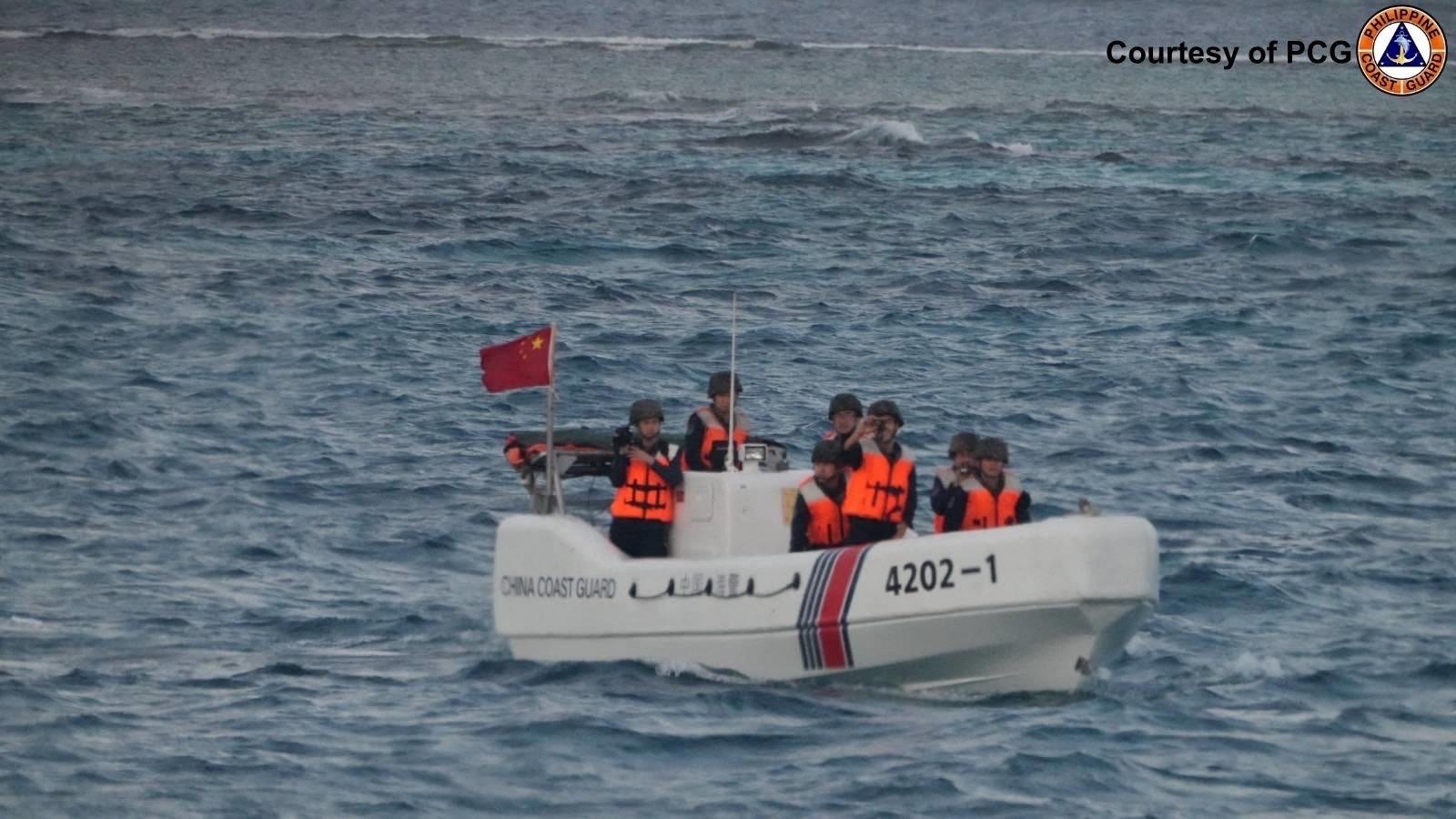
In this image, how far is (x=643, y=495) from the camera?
13.6 metres

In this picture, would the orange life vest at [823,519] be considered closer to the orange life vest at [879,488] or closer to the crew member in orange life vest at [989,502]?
the orange life vest at [879,488]

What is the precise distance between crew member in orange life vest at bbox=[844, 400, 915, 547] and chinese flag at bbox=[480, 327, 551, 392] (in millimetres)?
2221

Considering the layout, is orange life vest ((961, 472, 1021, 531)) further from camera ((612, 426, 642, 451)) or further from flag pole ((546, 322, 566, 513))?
flag pole ((546, 322, 566, 513))

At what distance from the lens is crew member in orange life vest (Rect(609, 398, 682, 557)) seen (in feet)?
44.3

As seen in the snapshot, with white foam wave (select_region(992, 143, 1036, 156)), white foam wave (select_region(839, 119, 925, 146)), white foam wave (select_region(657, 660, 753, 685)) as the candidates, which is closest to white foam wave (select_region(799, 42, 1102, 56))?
white foam wave (select_region(839, 119, 925, 146))

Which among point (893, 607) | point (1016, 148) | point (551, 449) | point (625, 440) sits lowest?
point (893, 607)

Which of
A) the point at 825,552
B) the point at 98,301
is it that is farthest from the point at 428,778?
the point at 98,301

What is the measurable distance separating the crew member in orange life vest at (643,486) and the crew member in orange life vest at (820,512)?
3.13 feet

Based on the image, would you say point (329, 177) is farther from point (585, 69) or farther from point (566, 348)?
point (585, 69)

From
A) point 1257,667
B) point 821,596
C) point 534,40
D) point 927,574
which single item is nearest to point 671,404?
point 1257,667

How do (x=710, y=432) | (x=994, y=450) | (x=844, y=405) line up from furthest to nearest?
1. (x=710, y=432)
2. (x=844, y=405)
3. (x=994, y=450)

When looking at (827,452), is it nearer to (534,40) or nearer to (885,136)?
(885,136)

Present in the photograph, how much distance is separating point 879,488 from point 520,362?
2.67m

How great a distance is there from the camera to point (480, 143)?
43.5 meters
